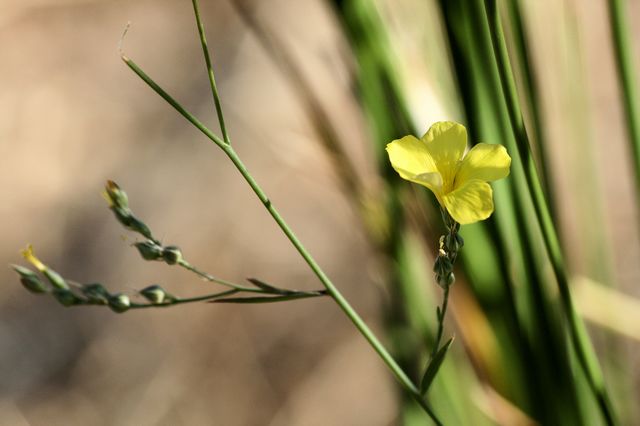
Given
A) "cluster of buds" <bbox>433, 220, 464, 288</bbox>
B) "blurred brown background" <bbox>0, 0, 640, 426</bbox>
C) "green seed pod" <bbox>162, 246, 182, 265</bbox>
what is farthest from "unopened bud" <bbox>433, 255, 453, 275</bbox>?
"blurred brown background" <bbox>0, 0, 640, 426</bbox>


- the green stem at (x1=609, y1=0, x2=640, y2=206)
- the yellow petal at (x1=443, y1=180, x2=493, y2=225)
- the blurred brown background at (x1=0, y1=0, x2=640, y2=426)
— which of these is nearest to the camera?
the yellow petal at (x1=443, y1=180, x2=493, y2=225)

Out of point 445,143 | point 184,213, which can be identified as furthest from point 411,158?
point 184,213

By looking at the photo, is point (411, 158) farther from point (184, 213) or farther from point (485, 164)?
point (184, 213)

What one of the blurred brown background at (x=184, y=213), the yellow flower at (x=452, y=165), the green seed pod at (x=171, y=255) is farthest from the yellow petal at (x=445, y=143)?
the blurred brown background at (x=184, y=213)

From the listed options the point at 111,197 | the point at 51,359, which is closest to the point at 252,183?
the point at 111,197

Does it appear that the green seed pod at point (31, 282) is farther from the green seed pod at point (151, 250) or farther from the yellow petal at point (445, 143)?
the yellow petal at point (445, 143)

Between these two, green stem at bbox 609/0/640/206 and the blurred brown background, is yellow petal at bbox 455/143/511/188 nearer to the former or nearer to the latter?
green stem at bbox 609/0/640/206
